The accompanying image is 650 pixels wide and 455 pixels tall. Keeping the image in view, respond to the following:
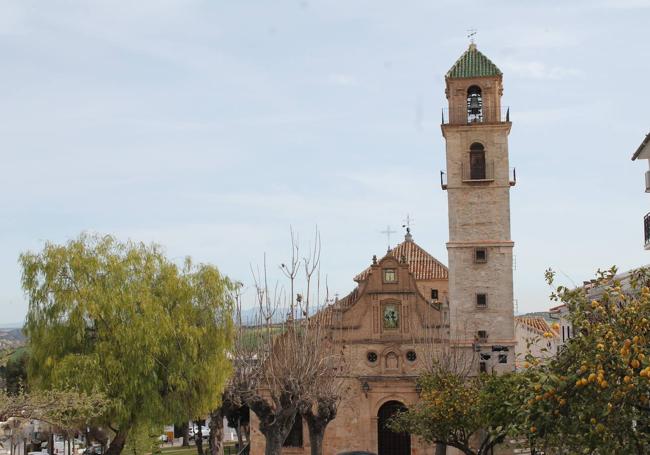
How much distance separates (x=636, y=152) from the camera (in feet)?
91.8

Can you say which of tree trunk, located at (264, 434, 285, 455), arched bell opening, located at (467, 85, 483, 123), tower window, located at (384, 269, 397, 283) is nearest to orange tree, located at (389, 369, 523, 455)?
tree trunk, located at (264, 434, 285, 455)

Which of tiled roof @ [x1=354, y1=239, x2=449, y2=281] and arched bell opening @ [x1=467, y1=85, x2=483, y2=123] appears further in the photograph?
tiled roof @ [x1=354, y1=239, x2=449, y2=281]

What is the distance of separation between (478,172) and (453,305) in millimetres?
6188

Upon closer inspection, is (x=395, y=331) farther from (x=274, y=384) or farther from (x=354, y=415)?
(x=274, y=384)

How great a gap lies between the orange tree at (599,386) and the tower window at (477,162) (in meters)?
26.4

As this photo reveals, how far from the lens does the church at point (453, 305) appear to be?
Answer: 38.7m

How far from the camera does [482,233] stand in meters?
38.8

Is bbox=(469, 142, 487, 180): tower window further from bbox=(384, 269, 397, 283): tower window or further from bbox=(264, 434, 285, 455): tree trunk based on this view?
bbox=(264, 434, 285, 455): tree trunk

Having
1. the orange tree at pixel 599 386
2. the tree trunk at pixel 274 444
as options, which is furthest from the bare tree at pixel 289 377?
the orange tree at pixel 599 386

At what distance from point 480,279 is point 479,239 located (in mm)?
1808

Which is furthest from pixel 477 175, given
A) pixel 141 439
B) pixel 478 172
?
pixel 141 439

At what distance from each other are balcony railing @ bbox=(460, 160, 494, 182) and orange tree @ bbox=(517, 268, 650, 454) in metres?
26.0

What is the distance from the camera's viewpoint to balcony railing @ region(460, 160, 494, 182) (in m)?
38.8

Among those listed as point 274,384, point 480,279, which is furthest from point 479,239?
point 274,384
